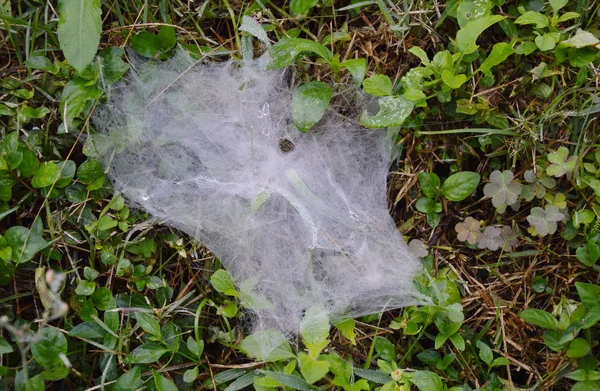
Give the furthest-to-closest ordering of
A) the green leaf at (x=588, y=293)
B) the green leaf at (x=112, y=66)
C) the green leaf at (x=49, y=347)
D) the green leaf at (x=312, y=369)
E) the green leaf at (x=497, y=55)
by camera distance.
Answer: the green leaf at (x=112, y=66) → the green leaf at (x=497, y=55) → the green leaf at (x=588, y=293) → the green leaf at (x=49, y=347) → the green leaf at (x=312, y=369)

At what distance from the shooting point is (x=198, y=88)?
2.53 m

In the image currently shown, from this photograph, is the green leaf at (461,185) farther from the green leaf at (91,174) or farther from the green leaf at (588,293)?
the green leaf at (91,174)

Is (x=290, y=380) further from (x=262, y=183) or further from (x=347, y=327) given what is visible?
(x=262, y=183)

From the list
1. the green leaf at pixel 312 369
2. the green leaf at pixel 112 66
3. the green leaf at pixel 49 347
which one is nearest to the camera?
the green leaf at pixel 312 369

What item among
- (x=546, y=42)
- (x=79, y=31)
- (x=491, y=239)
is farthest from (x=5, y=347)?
(x=546, y=42)

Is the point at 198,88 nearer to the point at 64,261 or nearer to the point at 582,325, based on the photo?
the point at 64,261

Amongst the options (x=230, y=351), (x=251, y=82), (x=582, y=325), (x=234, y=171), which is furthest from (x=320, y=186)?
(x=582, y=325)

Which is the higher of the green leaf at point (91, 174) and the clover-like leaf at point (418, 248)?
the green leaf at point (91, 174)

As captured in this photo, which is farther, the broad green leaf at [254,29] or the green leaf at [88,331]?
the broad green leaf at [254,29]

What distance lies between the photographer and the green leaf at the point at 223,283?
2.32m

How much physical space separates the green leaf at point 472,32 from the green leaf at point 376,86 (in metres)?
0.35

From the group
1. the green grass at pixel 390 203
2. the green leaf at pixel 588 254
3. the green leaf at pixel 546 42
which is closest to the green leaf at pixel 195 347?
the green grass at pixel 390 203

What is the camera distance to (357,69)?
241cm

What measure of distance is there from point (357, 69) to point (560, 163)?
37.9 inches
